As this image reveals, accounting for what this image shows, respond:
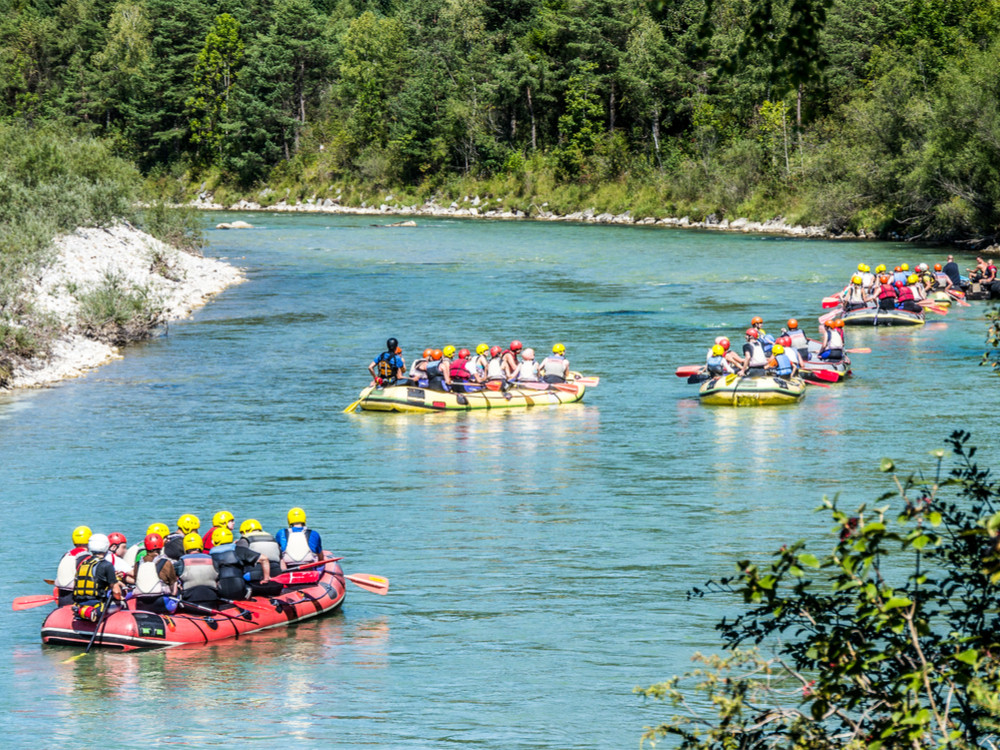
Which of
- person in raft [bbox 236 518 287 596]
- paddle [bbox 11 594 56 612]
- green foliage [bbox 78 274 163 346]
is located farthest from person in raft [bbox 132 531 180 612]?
green foliage [bbox 78 274 163 346]

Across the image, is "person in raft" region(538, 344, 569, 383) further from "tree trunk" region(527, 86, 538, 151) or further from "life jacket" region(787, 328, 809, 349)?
"tree trunk" region(527, 86, 538, 151)

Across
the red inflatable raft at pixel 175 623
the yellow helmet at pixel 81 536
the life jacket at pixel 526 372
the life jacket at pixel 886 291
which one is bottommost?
the red inflatable raft at pixel 175 623

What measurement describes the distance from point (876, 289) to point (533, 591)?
23.7m

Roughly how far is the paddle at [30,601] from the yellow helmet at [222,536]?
1.87 meters

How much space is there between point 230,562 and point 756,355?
1430cm

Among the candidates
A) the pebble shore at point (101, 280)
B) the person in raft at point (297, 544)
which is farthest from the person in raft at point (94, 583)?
the pebble shore at point (101, 280)

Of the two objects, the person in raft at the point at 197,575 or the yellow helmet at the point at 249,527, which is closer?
the person in raft at the point at 197,575

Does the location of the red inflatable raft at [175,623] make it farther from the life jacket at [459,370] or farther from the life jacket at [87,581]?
the life jacket at [459,370]

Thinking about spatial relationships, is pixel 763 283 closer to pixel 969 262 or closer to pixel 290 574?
pixel 969 262

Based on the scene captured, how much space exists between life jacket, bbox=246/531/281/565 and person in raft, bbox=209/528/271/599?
117mm

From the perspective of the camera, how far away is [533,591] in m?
14.6

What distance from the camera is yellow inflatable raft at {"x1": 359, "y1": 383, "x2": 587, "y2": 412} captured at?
24984 millimetres

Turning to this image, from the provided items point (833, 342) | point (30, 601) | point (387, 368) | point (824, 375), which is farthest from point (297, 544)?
point (833, 342)

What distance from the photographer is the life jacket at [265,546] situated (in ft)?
46.1
